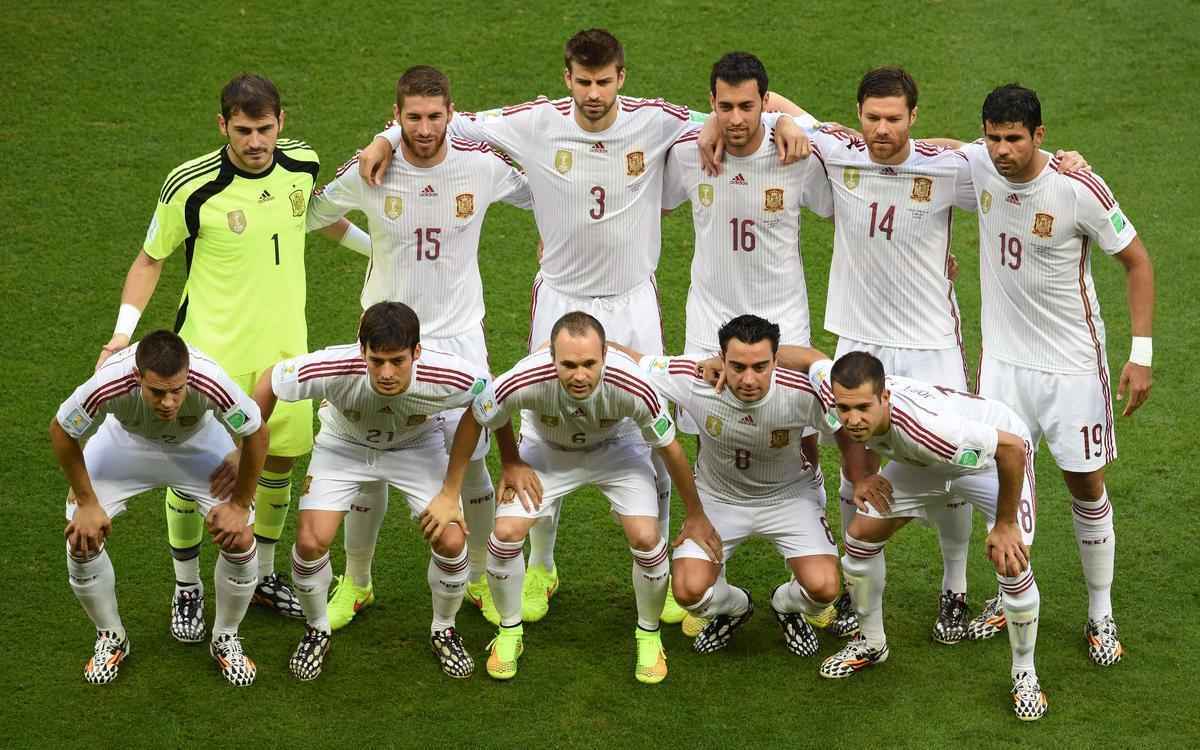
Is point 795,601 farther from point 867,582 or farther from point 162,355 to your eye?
point 162,355

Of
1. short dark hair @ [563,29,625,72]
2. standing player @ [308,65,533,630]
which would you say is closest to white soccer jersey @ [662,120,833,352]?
short dark hair @ [563,29,625,72]

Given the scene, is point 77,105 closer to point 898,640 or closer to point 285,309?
point 285,309

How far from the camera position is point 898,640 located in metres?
7.48

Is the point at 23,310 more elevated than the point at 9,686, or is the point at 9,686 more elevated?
the point at 23,310

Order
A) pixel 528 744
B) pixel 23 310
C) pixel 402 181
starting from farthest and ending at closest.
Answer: pixel 23 310 < pixel 402 181 < pixel 528 744

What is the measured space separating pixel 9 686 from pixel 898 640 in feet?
12.4

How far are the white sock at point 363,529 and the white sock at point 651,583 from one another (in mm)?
1138

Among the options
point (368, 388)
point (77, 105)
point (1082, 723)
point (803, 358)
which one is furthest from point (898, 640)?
point (77, 105)

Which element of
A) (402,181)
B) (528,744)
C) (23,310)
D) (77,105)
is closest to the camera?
(528,744)

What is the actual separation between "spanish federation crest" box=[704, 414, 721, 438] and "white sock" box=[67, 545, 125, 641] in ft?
8.27

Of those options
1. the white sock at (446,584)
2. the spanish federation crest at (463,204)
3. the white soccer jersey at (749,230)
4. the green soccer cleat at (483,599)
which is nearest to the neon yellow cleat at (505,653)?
the white sock at (446,584)

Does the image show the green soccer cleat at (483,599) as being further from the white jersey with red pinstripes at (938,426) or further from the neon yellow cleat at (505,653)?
the white jersey with red pinstripes at (938,426)

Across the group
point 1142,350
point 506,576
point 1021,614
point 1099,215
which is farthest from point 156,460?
point 1142,350

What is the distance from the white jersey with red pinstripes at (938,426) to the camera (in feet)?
21.3
